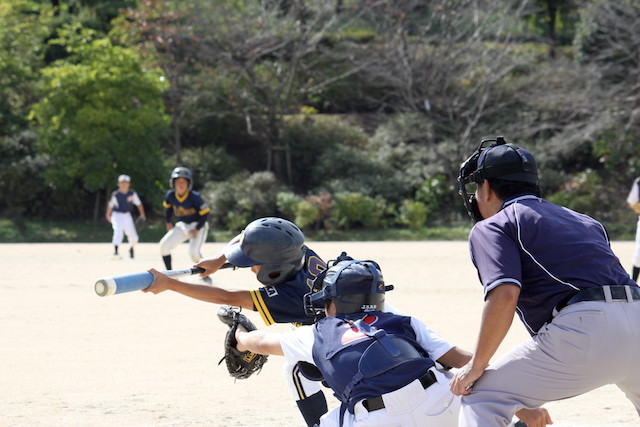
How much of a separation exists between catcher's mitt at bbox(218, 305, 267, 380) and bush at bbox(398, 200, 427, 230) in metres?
23.0

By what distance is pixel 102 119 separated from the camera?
27109mm

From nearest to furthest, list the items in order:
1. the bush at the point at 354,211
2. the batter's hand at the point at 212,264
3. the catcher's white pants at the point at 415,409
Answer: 1. the catcher's white pants at the point at 415,409
2. the batter's hand at the point at 212,264
3. the bush at the point at 354,211

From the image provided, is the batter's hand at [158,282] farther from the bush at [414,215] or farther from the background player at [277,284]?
the bush at [414,215]

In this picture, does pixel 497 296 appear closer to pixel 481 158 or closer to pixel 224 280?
pixel 481 158

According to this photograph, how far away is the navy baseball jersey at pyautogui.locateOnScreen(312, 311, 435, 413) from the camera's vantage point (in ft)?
11.8

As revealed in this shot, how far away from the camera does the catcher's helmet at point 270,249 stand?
15.7 feet

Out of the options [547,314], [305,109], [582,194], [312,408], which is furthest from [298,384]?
[305,109]

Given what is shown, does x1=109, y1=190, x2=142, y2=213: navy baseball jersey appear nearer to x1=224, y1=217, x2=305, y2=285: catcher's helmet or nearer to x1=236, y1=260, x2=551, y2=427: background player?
x1=224, y1=217, x2=305, y2=285: catcher's helmet

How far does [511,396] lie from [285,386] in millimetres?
3514

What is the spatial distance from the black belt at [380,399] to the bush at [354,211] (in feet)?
75.6

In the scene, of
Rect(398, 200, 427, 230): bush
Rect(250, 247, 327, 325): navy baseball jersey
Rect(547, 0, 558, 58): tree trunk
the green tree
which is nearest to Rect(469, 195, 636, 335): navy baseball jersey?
Rect(250, 247, 327, 325): navy baseball jersey

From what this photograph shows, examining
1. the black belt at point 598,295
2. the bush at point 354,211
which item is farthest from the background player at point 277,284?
the bush at point 354,211

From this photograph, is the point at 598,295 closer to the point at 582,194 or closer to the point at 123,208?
the point at 123,208

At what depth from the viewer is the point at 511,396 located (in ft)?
11.2
